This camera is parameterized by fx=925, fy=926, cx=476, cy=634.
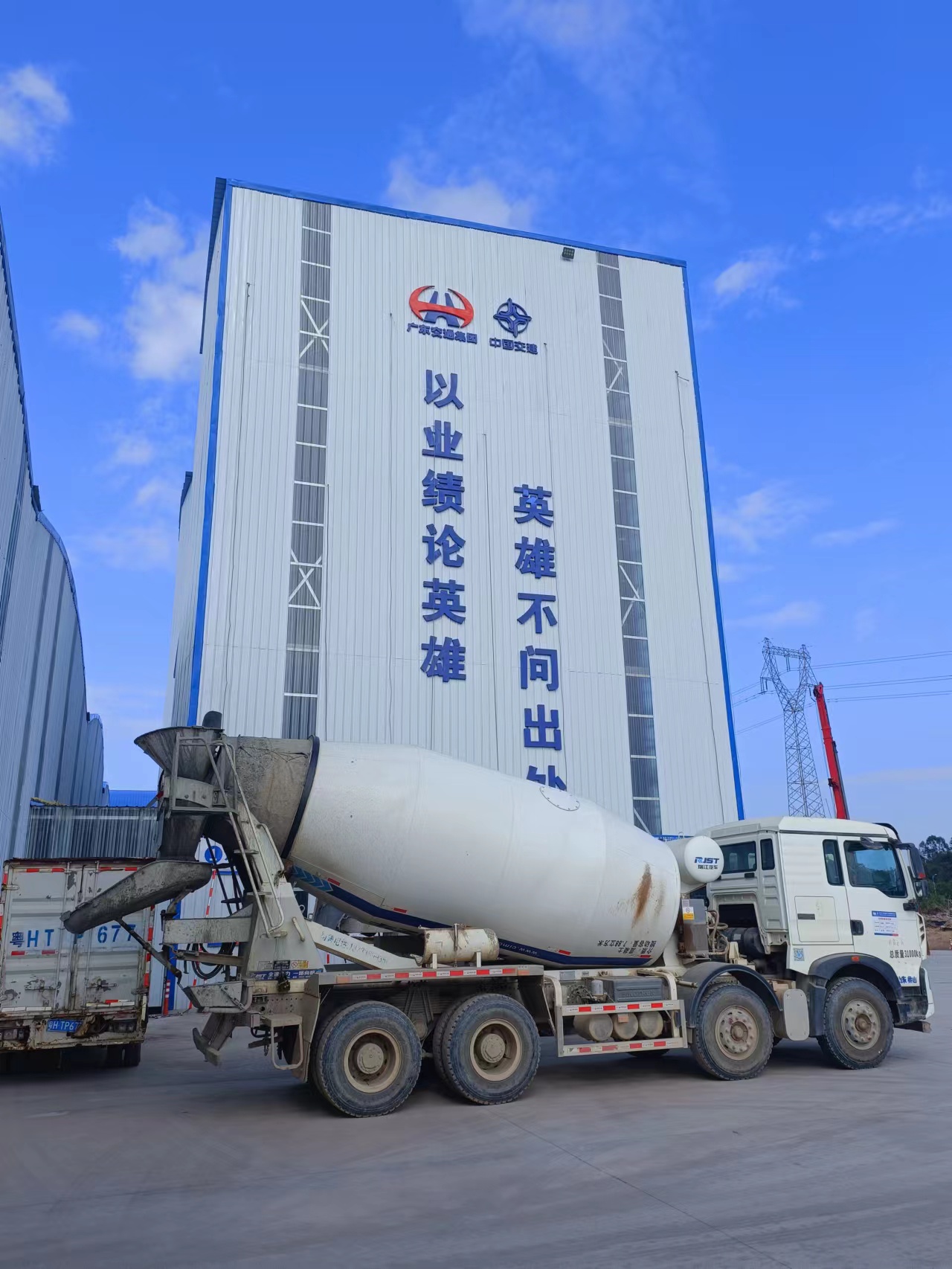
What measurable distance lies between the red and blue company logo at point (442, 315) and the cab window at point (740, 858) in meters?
17.9

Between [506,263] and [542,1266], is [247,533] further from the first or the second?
[542,1266]

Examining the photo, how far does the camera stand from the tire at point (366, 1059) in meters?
9.22

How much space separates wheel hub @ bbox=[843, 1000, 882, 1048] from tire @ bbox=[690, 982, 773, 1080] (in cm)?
114

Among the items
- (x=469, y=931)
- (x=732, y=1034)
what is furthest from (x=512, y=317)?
(x=732, y=1034)

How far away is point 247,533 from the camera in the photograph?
75.5ft

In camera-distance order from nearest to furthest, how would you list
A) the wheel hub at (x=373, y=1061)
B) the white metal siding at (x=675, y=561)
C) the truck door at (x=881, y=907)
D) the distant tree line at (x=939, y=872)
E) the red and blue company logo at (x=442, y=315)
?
the wheel hub at (x=373, y=1061)
the truck door at (x=881, y=907)
the white metal siding at (x=675, y=561)
the red and blue company logo at (x=442, y=315)
the distant tree line at (x=939, y=872)

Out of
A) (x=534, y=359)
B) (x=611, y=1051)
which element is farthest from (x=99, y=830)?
(x=534, y=359)

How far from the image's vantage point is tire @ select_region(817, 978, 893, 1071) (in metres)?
11.7

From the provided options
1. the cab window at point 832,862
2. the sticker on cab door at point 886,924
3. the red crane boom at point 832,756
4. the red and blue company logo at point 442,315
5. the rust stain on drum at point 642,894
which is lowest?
the sticker on cab door at point 886,924

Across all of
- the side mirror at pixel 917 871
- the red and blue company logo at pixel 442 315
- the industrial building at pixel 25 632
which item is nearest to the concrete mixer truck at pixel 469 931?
the side mirror at pixel 917 871

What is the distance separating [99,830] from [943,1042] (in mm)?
18113

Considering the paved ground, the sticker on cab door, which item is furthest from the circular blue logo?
the paved ground

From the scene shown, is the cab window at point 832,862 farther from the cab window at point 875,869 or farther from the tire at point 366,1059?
the tire at point 366,1059

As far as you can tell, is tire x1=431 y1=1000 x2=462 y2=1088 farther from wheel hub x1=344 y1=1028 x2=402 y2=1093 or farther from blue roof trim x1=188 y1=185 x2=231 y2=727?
blue roof trim x1=188 y1=185 x2=231 y2=727
